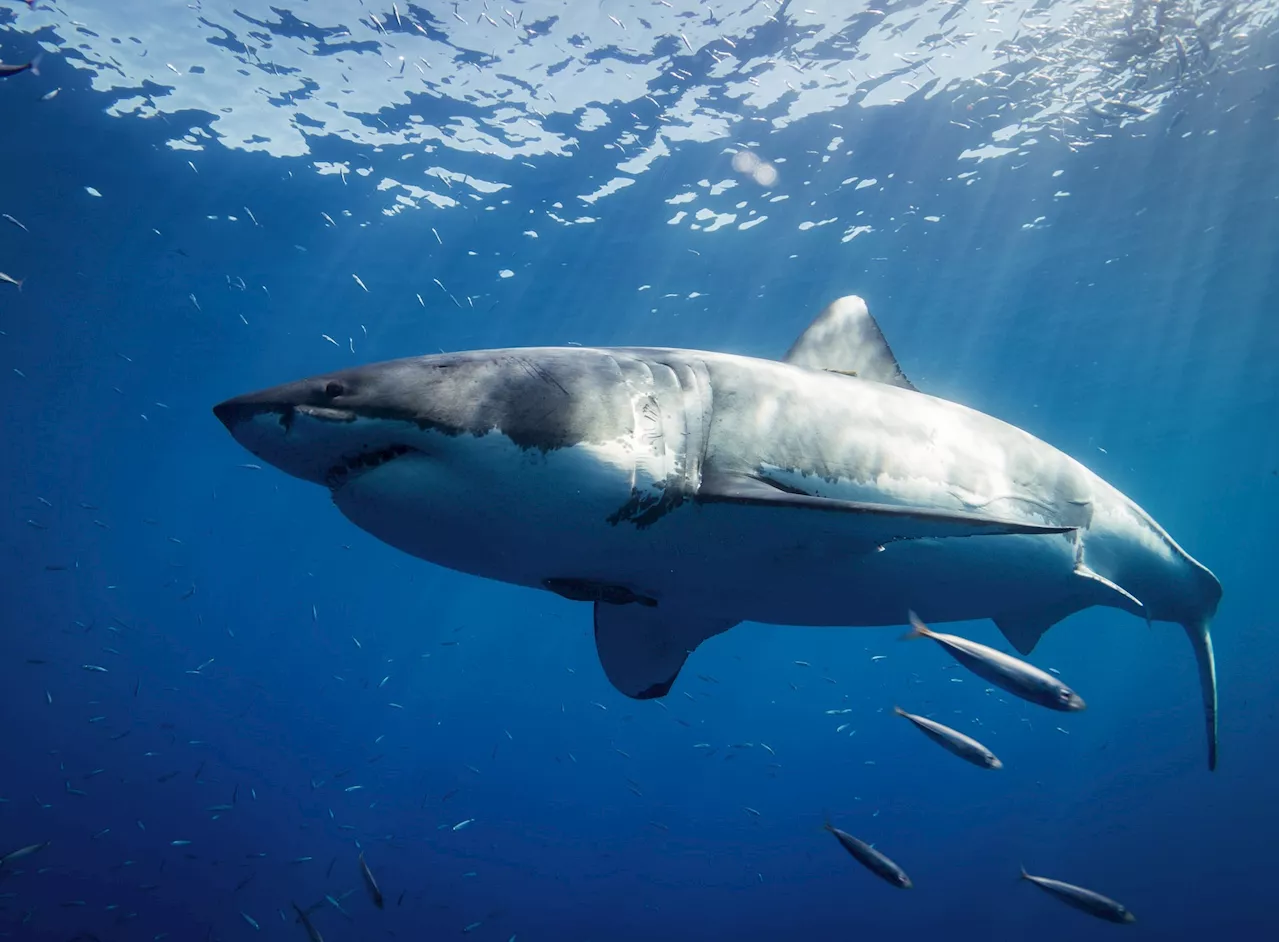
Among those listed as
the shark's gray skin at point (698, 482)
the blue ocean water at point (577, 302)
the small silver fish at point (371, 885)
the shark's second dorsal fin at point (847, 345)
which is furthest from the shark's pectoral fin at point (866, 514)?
the blue ocean water at point (577, 302)

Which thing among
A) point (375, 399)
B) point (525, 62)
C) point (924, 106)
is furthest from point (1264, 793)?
point (375, 399)

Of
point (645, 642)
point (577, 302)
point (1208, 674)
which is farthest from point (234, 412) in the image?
point (577, 302)

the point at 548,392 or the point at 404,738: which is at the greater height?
the point at 548,392

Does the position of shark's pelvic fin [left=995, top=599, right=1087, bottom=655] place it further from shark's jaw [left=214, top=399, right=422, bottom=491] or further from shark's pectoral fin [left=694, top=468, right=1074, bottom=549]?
shark's jaw [left=214, top=399, right=422, bottom=491]

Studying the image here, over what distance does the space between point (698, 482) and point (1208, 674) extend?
569 cm

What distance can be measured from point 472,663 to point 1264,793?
8891 centimetres

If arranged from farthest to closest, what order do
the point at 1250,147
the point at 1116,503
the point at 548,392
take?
the point at 1250,147 < the point at 1116,503 < the point at 548,392

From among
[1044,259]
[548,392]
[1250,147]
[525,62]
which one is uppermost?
[1250,147]

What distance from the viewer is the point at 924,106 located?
16.2 meters

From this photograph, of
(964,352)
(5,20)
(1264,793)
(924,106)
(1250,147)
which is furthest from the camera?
(1264,793)

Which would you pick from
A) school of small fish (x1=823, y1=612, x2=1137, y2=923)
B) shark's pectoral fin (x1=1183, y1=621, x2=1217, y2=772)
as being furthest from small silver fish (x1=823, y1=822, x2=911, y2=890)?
A: shark's pectoral fin (x1=1183, y1=621, x2=1217, y2=772)

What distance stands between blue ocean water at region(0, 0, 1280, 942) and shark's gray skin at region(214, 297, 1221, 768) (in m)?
9.12

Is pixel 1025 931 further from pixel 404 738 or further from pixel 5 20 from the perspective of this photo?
pixel 404 738

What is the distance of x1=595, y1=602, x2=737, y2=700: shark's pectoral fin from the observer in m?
4.36
